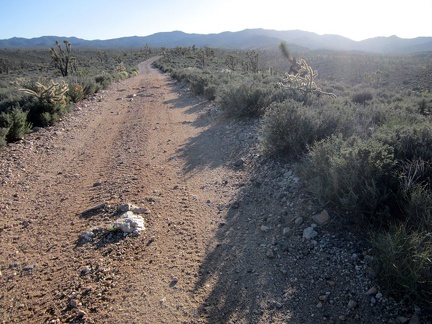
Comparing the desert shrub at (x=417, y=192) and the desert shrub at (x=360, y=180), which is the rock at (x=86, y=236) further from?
the desert shrub at (x=417, y=192)

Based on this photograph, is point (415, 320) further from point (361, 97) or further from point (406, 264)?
point (361, 97)

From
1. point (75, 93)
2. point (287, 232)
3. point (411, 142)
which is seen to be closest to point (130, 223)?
point (287, 232)

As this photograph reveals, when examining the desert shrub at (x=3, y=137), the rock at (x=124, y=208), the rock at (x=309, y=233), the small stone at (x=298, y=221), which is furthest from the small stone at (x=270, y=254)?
the desert shrub at (x=3, y=137)

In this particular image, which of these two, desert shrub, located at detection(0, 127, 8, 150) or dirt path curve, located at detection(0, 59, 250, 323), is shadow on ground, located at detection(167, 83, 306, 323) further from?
desert shrub, located at detection(0, 127, 8, 150)

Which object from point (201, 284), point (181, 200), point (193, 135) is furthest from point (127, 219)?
point (193, 135)

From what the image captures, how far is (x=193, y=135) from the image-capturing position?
8789mm

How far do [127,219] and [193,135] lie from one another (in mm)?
4773

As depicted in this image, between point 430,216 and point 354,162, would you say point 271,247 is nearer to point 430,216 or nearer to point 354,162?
point 354,162

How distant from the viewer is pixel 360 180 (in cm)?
356

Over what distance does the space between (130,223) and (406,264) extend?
3.45 metres

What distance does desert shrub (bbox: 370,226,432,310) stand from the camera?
2.56 metres

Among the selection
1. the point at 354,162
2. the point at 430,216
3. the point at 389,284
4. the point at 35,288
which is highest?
the point at 354,162

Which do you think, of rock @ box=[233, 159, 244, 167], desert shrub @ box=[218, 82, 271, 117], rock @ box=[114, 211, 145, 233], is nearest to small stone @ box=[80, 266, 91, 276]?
rock @ box=[114, 211, 145, 233]

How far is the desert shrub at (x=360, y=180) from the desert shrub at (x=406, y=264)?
0.48 m
